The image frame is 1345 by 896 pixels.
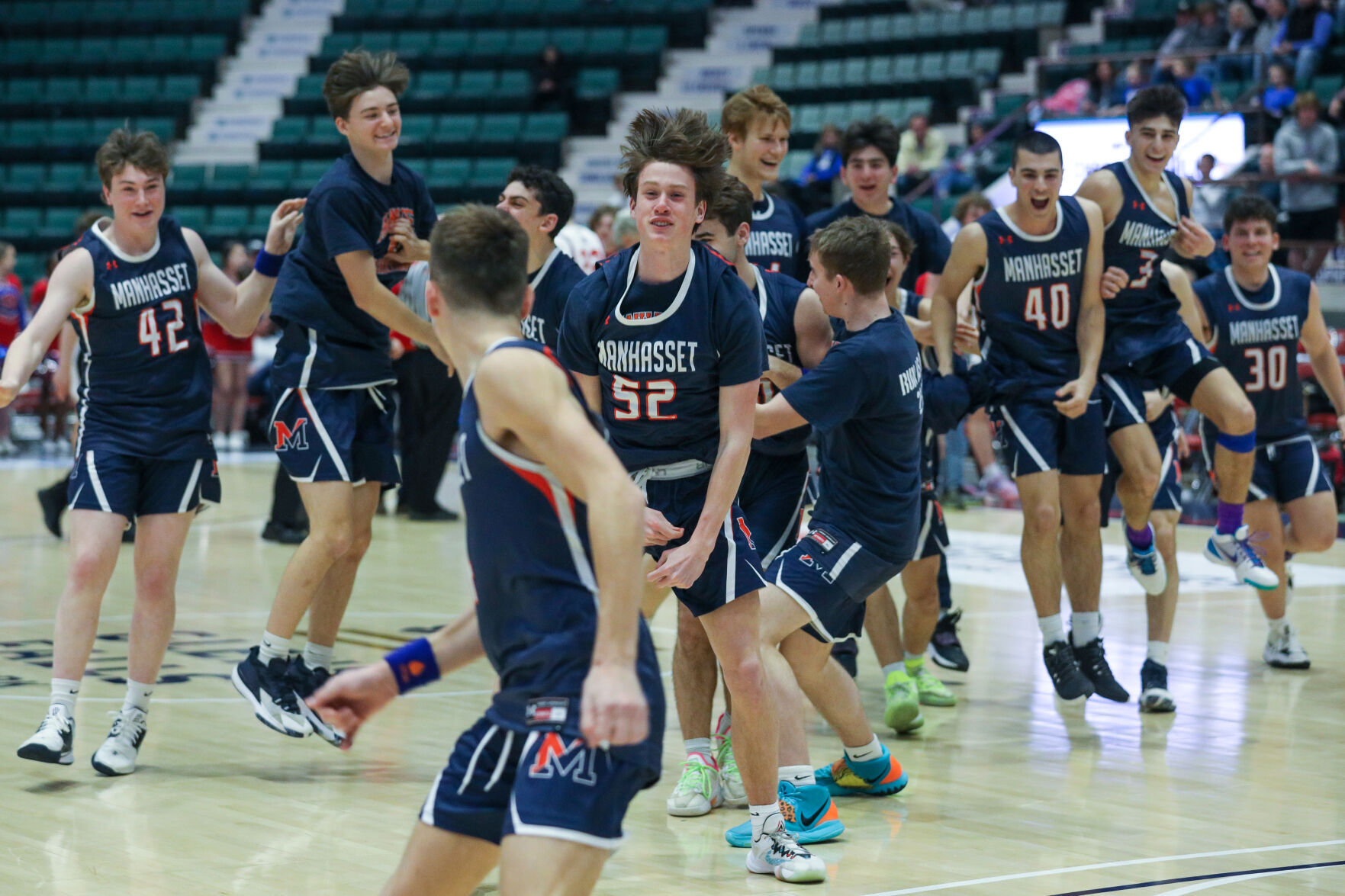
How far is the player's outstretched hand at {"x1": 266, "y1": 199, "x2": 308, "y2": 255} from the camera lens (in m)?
5.26

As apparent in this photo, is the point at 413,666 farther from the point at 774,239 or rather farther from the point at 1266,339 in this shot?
the point at 1266,339

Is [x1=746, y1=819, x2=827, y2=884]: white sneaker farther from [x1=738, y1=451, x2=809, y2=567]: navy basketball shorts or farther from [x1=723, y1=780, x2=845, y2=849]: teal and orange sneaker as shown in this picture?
[x1=738, y1=451, x2=809, y2=567]: navy basketball shorts

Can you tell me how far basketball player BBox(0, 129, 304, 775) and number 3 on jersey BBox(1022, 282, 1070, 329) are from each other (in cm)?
279

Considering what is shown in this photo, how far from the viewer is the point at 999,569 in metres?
10.0

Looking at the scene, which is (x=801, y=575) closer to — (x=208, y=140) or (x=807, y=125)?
(x=807, y=125)

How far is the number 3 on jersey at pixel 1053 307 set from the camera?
20.4 feet

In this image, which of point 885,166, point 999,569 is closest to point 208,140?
point 999,569

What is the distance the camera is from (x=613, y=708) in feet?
8.40

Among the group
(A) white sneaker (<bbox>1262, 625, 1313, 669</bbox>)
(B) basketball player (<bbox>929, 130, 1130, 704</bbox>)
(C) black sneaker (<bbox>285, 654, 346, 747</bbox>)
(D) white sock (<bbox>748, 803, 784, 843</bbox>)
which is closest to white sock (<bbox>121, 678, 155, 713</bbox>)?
(C) black sneaker (<bbox>285, 654, 346, 747</bbox>)

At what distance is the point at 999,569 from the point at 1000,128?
26.8ft

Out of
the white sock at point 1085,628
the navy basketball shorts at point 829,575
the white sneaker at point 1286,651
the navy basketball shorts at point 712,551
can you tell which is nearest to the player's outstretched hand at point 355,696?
the navy basketball shorts at point 712,551

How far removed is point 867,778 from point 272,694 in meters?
1.96

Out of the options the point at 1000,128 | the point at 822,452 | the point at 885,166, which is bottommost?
the point at 822,452

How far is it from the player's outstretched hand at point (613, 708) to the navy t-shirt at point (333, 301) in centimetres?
308
